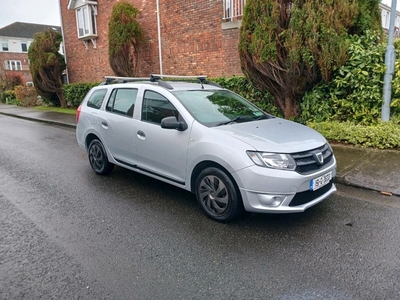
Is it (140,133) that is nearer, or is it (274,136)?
(274,136)

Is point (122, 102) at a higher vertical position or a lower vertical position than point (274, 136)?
higher

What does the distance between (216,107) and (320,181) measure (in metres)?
1.74

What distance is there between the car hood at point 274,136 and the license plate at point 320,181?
1.18 ft

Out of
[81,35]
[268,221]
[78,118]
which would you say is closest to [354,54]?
[268,221]

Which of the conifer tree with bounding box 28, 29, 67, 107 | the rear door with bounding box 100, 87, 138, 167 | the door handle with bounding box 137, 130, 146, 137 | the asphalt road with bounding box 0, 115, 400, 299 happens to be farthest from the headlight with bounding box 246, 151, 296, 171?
the conifer tree with bounding box 28, 29, 67, 107

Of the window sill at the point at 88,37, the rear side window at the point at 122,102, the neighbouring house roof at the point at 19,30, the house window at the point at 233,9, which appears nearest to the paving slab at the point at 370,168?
the rear side window at the point at 122,102

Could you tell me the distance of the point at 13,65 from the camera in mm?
46375

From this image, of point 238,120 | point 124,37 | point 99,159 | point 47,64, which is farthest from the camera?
point 47,64

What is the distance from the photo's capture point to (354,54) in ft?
22.2

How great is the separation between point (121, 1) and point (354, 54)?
1038cm

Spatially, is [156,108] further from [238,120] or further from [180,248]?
[180,248]

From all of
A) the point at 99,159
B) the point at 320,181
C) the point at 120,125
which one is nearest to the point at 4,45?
the point at 99,159

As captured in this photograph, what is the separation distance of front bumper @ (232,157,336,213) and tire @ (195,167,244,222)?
0.38 feet

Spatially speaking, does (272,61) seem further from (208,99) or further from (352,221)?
(352,221)
